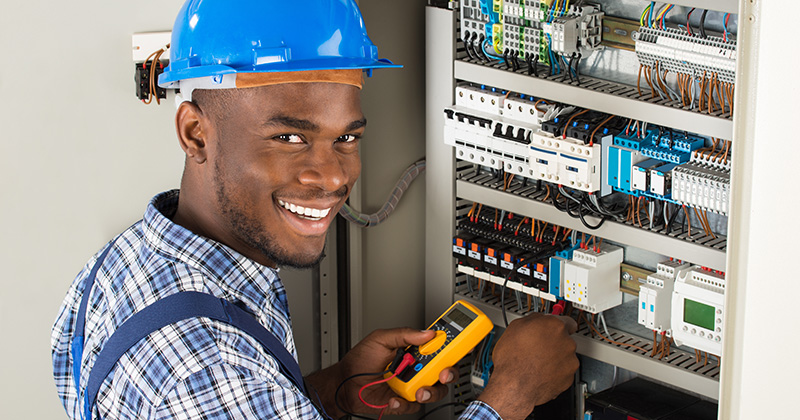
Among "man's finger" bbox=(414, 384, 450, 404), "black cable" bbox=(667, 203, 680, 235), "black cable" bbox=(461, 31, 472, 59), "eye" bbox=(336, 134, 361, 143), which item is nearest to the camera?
"eye" bbox=(336, 134, 361, 143)

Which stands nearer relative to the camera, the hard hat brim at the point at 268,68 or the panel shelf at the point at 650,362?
the hard hat brim at the point at 268,68

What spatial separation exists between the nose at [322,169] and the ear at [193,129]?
0.51 ft

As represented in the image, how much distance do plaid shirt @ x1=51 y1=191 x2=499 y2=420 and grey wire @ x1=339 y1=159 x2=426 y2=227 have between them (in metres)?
0.62

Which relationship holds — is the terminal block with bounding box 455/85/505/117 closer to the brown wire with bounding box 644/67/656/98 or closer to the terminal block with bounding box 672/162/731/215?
the brown wire with bounding box 644/67/656/98

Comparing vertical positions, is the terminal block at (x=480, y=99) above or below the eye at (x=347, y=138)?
above

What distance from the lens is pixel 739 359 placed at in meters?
1.23

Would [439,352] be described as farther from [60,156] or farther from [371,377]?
[60,156]

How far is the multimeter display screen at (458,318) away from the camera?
1893 mm

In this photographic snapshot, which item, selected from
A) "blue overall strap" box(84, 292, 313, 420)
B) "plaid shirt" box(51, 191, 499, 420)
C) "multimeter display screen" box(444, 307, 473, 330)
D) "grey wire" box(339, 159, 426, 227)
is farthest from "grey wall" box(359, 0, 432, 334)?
"blue overall strap" box(84, 292, 313, 420)

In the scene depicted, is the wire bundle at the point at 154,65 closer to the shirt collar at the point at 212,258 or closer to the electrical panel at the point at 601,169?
the shirt collar at the point at 212,258

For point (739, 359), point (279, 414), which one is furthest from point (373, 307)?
point (739, 359)

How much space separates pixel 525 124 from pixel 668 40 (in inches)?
14.5

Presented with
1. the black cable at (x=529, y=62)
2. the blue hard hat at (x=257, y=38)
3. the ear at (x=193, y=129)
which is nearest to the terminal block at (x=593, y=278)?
the black cable at (x=529, y=62)

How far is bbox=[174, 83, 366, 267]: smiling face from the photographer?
136 centimetres
